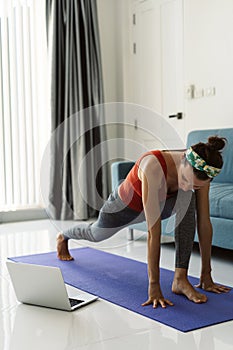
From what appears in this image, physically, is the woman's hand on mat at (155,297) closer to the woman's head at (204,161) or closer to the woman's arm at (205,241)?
the woman's arm at (205,241)

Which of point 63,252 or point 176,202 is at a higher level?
point 176,202

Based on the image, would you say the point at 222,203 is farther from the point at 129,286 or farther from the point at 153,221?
the point at 153,221

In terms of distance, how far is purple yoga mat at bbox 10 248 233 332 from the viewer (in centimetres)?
210

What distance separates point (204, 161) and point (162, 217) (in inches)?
19.8

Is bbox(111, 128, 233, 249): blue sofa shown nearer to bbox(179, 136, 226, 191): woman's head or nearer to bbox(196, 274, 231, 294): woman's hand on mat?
bbox(196, 274, 231, 294): woman's hand on mat

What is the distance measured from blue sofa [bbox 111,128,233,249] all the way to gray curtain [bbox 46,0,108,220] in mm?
1355

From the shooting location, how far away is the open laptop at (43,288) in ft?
7.24

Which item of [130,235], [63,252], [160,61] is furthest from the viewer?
[160,61]

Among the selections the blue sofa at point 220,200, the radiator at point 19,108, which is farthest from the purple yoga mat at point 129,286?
the radiator at point 19,108

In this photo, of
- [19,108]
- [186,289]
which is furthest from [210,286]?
[19,108]

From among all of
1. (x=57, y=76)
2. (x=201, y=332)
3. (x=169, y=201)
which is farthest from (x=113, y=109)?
(x=201, y=332)

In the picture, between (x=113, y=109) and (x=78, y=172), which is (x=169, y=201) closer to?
(x=78, y=172)

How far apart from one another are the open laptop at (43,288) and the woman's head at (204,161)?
0.67 metres

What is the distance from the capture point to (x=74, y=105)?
543cm
